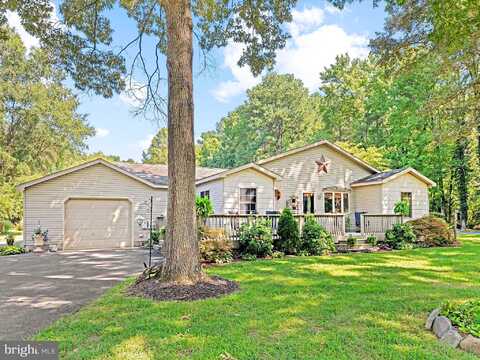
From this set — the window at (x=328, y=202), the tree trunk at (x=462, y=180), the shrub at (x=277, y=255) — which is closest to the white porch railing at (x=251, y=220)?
the shrub at (x=277, y=255)

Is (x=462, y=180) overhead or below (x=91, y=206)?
overhead

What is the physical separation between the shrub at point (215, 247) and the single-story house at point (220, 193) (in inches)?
174

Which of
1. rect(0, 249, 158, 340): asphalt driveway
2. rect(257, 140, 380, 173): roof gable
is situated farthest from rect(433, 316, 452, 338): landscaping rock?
rect(257, 140, 380, 173): roof gable

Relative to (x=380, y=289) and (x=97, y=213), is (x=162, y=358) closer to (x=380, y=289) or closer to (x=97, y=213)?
(x=380, y=289)

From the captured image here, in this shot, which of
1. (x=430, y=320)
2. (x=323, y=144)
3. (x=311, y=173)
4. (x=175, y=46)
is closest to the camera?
(x=430, y=320)

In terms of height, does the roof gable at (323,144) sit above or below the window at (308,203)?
above

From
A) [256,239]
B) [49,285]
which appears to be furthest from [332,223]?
[49,285]

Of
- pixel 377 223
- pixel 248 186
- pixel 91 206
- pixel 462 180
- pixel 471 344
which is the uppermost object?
pixel 462 180

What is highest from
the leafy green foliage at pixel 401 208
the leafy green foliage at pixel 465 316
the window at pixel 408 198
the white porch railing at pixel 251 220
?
the window at pixel 408 198

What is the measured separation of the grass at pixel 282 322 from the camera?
12.1ft

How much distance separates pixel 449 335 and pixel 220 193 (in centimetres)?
1191

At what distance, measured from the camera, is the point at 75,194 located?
49.9ft

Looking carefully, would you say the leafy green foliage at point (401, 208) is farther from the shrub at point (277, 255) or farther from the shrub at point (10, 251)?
the shrub at point (10, 251)

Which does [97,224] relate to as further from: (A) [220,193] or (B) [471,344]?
(B) [471,344]
